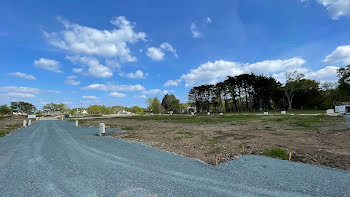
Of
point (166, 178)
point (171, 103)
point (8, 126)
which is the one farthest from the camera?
point (171, 103)

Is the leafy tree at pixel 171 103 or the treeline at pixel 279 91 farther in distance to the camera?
the leafy tree at pixel 171 103

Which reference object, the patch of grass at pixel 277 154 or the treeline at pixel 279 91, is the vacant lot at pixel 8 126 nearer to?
the patch of grass at pixel 277 154

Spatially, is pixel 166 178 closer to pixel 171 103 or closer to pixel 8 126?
pixel 8 126

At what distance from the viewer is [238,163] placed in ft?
18.0

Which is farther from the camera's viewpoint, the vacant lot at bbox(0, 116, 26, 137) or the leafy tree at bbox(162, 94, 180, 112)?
the leafy tree at bbox(162, 94, 180, 112)

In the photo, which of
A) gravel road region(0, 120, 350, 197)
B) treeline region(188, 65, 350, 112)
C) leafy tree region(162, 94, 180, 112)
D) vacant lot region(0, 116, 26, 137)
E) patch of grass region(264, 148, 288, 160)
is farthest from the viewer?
leafy tree region(162, 94, 180, 112)

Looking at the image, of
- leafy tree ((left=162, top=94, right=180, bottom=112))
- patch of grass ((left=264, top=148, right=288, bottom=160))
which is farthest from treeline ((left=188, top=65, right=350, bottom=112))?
patch of grass ((left=264, top=148, right=288, bottom=160))

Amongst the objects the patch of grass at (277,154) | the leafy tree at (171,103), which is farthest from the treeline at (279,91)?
the patch of grass at (277,154)

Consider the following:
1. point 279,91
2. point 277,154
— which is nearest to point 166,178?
point 277,154

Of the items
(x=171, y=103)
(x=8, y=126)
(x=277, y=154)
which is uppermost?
(x=171, y=103)

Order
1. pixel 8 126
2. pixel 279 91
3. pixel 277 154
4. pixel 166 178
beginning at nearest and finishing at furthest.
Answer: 1. pixel 166 178
2. pixel 277 154
3. pixel 8 126
4. pixel 279 91

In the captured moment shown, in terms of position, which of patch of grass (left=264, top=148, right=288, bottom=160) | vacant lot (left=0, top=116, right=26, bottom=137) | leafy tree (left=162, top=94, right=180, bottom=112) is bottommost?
patch of grass (left=264, top=148, right=288, bottom=160)

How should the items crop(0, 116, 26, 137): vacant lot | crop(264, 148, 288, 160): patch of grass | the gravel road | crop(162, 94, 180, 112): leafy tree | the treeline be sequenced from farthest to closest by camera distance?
crop(162, 94, 180, 112): leafy tree, the treeline, crop(0, 116, 26, 137): vacant lot, crop(264, 148, 288, 160): patch of grass, the gravel road

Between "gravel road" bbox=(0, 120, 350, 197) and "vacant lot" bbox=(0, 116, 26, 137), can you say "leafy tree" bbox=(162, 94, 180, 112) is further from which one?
"gravel road" bbox=(0, 120, 350, 197)
